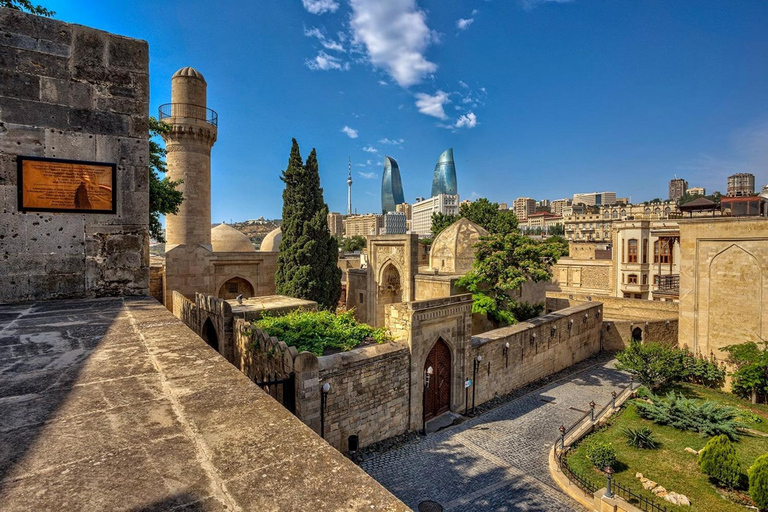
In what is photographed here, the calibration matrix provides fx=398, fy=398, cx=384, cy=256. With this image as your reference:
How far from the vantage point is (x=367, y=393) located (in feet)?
35.8

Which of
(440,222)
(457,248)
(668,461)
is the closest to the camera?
(668,461)

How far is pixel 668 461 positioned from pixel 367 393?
880 cm

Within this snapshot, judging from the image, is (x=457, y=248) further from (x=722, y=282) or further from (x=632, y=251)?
(x=632, y=251)

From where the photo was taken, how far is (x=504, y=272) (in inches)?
758

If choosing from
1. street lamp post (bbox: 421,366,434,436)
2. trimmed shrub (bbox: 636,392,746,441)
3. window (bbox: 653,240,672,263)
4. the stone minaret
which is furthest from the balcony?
the stone minaret

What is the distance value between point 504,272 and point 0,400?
61.9ft

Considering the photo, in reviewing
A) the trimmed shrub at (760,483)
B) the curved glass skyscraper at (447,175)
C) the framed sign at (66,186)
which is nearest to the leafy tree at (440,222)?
the trimmed shrub at (760,483)

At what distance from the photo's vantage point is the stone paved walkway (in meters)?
9.27

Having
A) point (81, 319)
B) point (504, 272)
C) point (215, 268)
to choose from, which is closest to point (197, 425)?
point (81, 319)

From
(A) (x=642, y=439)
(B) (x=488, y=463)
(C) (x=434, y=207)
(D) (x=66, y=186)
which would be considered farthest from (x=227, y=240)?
(C) (x=434, y=207)

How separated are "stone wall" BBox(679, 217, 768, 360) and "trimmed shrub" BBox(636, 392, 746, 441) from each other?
5.21 m

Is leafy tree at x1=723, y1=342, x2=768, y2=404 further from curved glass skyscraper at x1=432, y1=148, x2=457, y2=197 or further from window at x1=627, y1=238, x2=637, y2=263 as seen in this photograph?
curved glass skyscraper at x1=432, y1=148, x2=457, y2=197

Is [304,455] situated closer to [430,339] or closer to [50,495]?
[50,495]

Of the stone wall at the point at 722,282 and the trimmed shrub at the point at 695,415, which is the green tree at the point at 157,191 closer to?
the trimmed shrub at the point at 695,415
